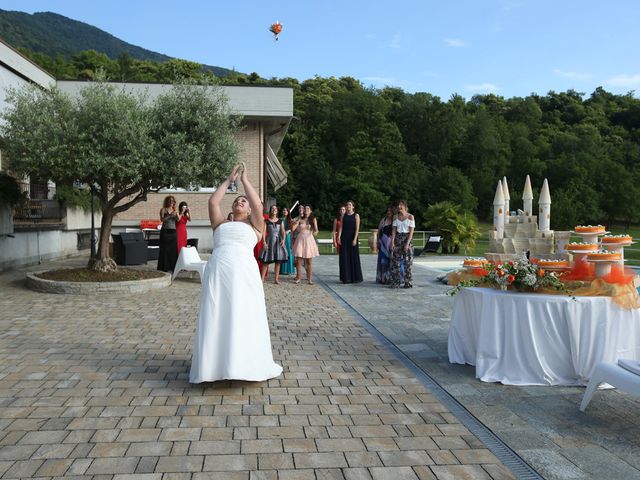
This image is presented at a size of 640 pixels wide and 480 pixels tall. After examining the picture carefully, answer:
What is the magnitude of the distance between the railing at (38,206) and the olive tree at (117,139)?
4.92 m

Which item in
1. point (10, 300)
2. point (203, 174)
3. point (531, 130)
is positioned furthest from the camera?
point (531, 130)

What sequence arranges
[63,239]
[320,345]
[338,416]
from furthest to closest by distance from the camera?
[63,239] < [320,345] < [338,416]


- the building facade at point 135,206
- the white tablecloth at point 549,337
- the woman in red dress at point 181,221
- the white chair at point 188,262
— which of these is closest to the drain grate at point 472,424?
the white tablecloth at point 549,337

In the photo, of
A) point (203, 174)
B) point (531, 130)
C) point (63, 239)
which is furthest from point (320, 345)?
point (531, 130)

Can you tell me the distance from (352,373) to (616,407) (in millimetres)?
2434

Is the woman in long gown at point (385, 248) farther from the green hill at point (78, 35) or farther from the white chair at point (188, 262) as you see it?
the green hill at point (78, 35)

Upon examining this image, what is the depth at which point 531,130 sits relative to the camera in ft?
256

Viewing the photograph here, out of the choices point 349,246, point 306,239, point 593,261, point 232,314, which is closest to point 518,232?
point 349,246

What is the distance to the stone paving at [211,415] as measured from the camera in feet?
11.9

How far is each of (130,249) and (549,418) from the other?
13519 mm

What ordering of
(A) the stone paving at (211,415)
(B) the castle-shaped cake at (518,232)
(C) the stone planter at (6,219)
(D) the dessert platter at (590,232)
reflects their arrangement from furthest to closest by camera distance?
(C) the stone planter at (6,219), (B) the castle-shaped cake at (518,232), (D) the dessert platter at (590,232), (A) the stone paving at (211,415)

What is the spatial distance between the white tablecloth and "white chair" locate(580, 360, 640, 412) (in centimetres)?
75

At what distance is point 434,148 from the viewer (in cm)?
7219

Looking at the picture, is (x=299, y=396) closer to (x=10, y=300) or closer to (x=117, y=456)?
(x=117, y=456)
